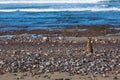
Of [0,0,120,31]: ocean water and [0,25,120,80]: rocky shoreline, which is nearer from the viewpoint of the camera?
[0,25,120,80]: rocky shoreline

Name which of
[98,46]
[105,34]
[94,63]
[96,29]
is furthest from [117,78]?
Result: [96,29]

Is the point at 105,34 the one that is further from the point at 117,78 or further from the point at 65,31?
the point at 117,78

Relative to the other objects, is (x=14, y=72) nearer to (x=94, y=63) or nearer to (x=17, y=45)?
(x=94, y=63)

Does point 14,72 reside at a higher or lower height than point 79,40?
higher

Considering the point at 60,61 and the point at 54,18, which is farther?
the point at 54,18

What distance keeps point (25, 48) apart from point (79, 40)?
3775mm

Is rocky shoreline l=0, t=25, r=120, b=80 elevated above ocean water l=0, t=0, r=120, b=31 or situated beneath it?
elevated above

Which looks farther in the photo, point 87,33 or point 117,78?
point 87,33

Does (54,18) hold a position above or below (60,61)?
below

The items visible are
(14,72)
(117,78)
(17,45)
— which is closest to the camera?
(117,78)

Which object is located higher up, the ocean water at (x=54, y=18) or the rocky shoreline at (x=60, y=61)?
the rocky shoreline at (x=60, y=61)

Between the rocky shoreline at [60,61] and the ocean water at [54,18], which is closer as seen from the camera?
the rocky shoreline at [60,61]

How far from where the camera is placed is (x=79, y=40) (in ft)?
73.9

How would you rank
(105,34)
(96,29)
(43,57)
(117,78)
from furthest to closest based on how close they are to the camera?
(96,29) → (105,34) → (43,57) → (117,78)
